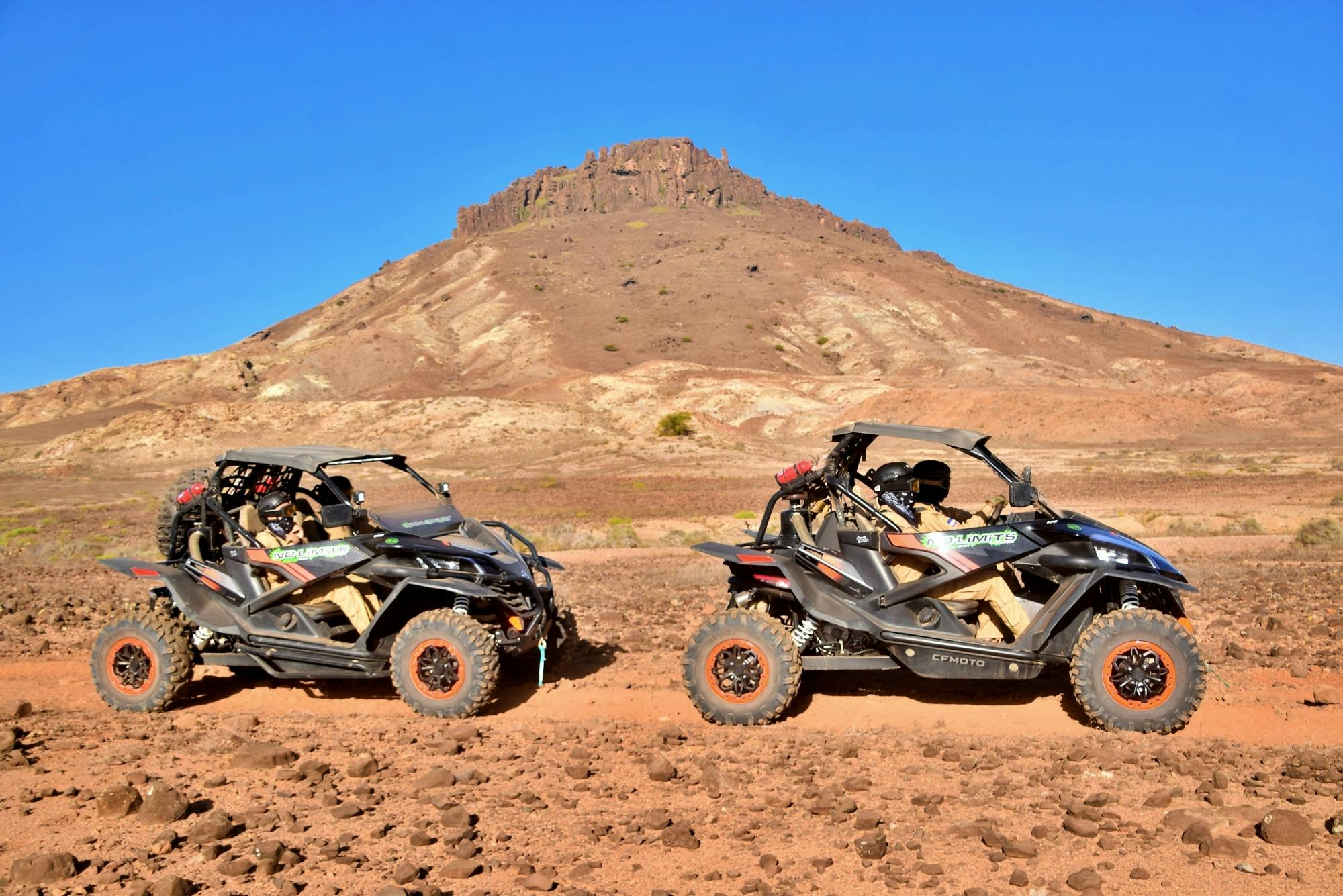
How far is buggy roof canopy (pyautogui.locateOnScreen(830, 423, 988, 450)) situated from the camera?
712cm

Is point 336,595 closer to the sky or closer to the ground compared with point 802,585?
closer to the ground

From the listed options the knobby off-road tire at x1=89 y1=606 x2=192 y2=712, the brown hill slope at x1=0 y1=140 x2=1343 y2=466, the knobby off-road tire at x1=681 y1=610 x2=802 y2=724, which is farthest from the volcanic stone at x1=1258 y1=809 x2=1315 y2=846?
the brown hill slope at x1=0 y1=140 x2=1343 y2=466

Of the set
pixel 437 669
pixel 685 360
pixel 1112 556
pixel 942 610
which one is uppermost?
pixel 685 360

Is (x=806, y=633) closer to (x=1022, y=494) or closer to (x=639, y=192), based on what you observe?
(x=1022, y=494)

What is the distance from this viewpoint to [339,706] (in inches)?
329

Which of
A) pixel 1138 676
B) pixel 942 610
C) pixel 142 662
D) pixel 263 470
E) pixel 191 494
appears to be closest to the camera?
pixel 1138 676

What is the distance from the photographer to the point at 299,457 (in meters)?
8.58

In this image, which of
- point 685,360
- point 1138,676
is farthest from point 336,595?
point 685,360

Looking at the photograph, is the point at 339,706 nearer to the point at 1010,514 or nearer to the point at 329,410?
the point at 1010,514

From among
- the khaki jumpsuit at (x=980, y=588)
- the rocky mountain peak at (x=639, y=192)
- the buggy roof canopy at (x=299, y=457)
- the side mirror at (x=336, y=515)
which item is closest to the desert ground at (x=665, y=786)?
the khaki jumpsuit at (x=980, y=588)

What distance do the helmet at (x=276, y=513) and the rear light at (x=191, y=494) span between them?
1.91 feet

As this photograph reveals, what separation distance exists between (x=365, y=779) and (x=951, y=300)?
123115mm

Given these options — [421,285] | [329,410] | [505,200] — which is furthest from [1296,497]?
[505,200]

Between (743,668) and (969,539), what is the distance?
203cm
